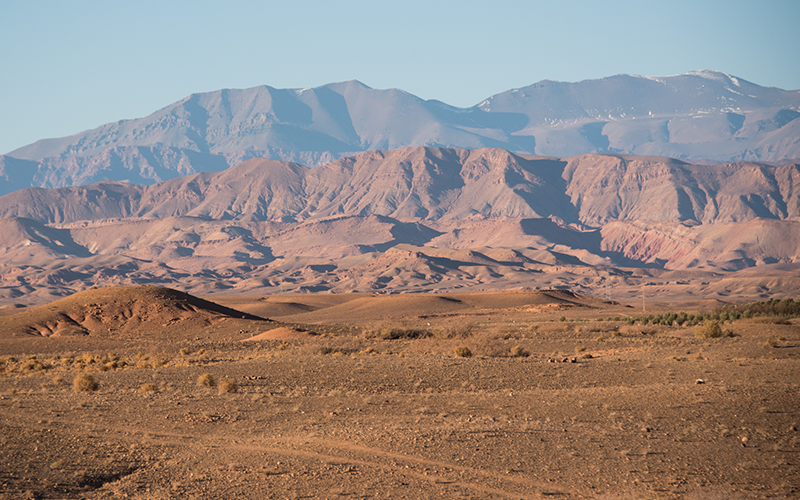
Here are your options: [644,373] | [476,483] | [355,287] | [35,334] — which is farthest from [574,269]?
[476,483]

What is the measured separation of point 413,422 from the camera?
18.2 m

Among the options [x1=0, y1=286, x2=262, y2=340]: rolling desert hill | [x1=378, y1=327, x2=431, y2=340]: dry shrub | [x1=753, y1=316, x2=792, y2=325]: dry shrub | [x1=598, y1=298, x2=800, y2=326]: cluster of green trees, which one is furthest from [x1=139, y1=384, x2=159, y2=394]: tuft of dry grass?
[x1=598, y1=298, x2=800, y2=326]: cluster of green trees

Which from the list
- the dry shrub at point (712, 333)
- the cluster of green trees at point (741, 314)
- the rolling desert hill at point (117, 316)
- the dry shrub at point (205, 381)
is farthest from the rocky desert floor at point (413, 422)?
the cluster of green trees at point (741, 314)

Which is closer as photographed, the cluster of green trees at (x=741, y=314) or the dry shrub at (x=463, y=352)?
the dry shrub at (x=463, y=352)

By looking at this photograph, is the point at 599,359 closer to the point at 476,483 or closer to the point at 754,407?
the point at 754,407

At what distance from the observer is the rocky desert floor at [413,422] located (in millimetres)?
13773

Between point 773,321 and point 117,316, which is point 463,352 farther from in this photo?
point 117,316

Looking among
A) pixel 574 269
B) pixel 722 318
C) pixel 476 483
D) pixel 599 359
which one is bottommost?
pixel 574 269

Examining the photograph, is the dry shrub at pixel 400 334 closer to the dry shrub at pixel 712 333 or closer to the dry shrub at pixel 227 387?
the dry shrub at pixel 712 333

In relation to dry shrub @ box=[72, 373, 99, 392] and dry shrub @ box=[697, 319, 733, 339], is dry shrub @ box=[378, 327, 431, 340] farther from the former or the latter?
dry shrub @ box=[72, 373, 99, 392]

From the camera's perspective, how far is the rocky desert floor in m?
13.8

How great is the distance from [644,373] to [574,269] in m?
167

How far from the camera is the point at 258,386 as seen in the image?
952 inches

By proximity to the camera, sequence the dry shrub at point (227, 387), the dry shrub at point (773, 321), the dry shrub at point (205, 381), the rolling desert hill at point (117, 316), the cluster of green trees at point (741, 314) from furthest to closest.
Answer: the cluster of green trees at point (741, 314) → the rolling desert hill at point (117, 316) → the dry shrub at point (773, 321) → the dry shrub at point (205, 381) → the dry shrub at point (227, 387)
